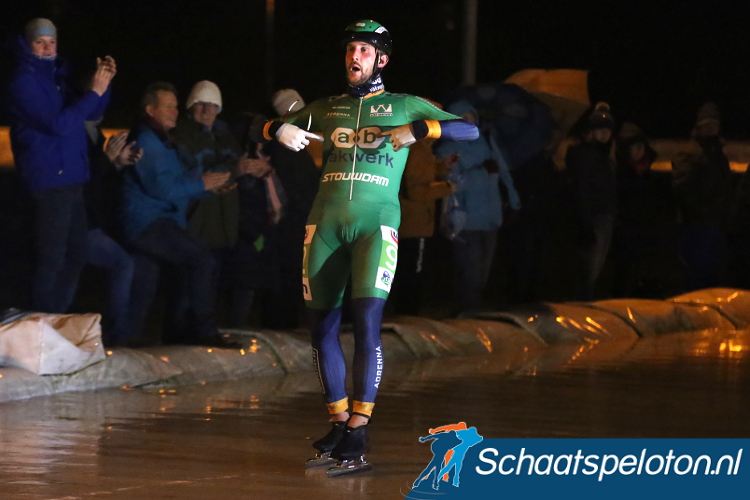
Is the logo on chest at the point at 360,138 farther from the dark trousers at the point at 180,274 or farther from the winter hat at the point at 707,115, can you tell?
the winter hat at the point at 707,115

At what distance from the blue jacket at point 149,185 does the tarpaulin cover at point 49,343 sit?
4.04ft

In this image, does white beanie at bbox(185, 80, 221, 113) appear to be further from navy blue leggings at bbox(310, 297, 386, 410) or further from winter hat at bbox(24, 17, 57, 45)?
navy blue leggings at bbox(310, 297, 386, 410)

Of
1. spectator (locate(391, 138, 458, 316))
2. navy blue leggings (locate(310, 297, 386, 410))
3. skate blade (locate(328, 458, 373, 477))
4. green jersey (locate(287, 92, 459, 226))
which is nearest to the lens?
skate blade (locate(328, 458, 373, 477))

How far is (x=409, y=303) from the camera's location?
39.9 feet

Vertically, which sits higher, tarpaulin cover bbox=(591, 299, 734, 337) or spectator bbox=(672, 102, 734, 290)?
spectator bbox=(672, 102, 734, 290)

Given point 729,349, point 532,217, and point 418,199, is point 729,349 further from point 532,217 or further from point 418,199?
point 418,199

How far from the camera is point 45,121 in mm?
9227

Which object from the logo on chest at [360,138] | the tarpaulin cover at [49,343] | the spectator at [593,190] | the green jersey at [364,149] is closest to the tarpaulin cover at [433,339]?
the spectator at [593,190]

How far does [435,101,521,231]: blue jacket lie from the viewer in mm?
11789

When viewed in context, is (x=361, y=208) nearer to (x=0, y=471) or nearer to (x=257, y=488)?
(x=257, y=488)

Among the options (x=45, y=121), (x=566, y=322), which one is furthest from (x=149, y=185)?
(x=566, y=322)

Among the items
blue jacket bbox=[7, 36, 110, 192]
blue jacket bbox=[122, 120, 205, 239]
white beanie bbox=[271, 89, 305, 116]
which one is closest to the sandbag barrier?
blue jacket bbox=[122, 120, 205, 239]

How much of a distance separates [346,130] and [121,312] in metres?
3.60

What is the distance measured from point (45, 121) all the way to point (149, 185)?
0.95 meters
